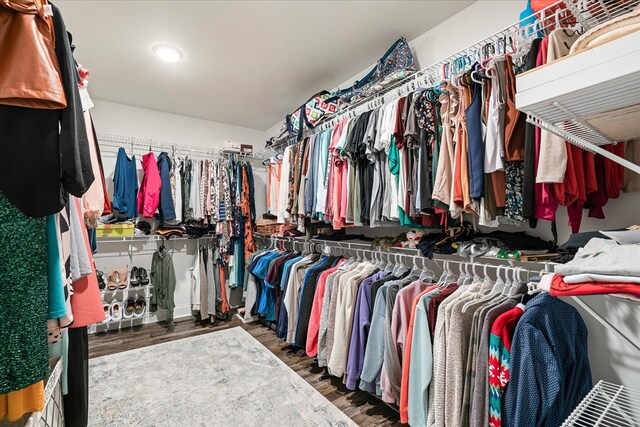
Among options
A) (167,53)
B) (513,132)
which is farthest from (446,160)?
(167,53)

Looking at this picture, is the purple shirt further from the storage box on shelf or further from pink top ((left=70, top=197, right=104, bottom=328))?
the storage box on shelf

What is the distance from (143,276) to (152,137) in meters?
1.73

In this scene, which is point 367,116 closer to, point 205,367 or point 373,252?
point 373,252

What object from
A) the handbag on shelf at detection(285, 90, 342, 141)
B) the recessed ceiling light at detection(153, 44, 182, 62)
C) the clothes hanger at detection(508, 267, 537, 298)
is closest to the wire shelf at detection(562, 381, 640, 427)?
the clothes hanger at detection(508, 267, 537, 298)

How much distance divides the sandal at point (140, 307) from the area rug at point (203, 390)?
2.26ft

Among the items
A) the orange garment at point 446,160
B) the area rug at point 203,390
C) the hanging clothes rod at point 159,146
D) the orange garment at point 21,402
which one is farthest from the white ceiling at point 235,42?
the area rug at point 203,390

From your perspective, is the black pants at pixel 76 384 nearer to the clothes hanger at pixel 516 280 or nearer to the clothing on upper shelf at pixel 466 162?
the clothing on upper shelf at pixel 466 162

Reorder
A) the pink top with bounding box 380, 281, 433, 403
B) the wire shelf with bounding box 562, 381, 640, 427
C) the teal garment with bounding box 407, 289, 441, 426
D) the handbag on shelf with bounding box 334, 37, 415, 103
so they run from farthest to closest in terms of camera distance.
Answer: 1. the handbag on shelf with bounding box 334, 37, 415, 103
2. the pink top with bounding box 380, 281, 433, 403
3. the teal garment with bounding box 407, 289, 441, 426
4. the wire shelf with bounding box 562, 381, 640, 427

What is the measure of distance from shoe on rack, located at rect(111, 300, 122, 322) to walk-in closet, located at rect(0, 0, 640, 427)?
3cm

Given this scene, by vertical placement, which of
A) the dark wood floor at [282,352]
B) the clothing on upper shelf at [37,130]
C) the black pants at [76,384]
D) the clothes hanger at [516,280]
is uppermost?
the clothing on upper shelf at [37,130]

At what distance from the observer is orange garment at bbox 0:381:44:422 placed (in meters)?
0.69

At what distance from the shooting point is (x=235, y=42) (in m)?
2.36

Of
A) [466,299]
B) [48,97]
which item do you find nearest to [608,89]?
[466,299]

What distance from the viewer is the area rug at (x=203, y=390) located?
1747 millimetres
